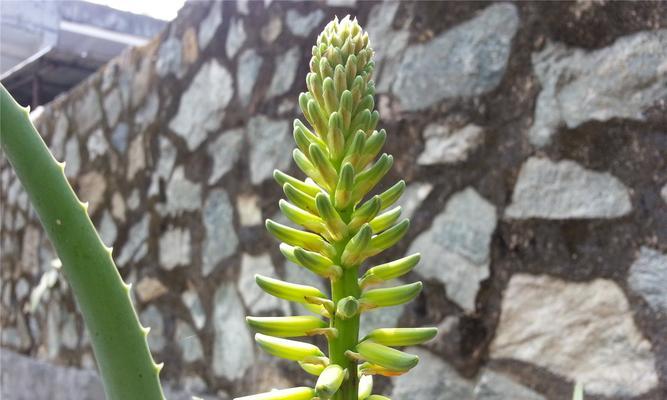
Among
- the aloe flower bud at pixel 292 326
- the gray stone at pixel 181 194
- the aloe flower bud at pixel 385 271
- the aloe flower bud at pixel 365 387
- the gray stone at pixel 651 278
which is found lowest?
the gray stone at pixel 651 278

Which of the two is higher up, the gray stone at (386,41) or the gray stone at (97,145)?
the gray stone at (97,145)

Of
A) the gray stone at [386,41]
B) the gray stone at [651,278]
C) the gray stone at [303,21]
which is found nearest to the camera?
the gray stone at [651,278]

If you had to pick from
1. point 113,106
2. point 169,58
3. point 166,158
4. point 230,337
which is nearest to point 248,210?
point 230,337

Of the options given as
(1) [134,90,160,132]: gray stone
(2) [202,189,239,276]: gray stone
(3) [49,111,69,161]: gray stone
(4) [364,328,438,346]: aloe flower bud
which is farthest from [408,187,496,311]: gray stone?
(3) [49,111,69,161]: gray stone

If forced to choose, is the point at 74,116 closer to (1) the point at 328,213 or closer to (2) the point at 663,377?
(2) the point at 663,377

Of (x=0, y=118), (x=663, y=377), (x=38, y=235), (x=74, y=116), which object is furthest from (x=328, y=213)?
(x=38, y=235)

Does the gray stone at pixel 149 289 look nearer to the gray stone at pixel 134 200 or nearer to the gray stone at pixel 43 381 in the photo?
the gray stone at pixel 134 200

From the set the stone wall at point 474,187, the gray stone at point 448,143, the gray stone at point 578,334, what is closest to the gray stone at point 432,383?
the stone wall at point 474,187
